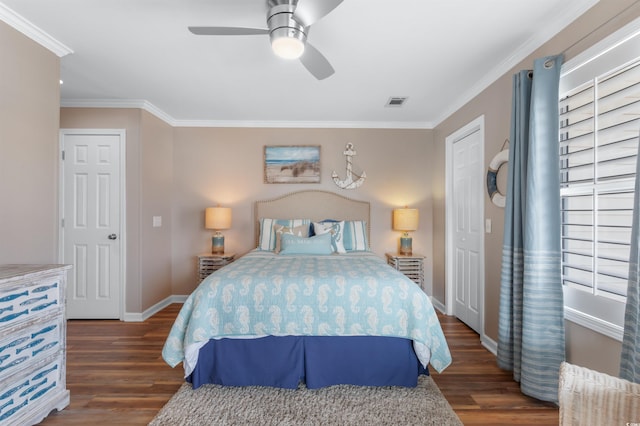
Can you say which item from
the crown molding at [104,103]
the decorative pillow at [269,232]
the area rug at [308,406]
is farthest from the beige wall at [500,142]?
the crown molding at [104,103]

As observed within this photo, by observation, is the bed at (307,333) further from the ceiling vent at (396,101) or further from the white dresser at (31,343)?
the ceiling vent at (396,101)

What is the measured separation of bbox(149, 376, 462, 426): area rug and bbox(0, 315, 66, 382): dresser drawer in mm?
789

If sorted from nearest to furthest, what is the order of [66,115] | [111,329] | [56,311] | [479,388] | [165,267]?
[56,311], [479,388], [111,329], [66,115], [165,267]

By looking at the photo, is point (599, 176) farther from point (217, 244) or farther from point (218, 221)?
point (217, 244)

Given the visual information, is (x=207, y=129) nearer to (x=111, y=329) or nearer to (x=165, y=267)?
(x=165, y=267)

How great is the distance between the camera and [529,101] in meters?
2.29

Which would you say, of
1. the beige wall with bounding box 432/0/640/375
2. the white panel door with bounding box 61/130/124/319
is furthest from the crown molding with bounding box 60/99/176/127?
the beige wall with bounding box 432/0/640/375

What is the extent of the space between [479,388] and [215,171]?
392cm

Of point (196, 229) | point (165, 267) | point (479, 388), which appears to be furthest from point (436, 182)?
point (165, 267)

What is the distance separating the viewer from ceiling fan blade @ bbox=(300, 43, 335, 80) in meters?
2.11

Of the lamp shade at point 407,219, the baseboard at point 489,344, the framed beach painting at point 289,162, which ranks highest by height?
the framed beach painting at point 289,162

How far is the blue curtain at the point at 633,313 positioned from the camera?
4.99 ft

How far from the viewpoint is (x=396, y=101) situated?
3.76 metres

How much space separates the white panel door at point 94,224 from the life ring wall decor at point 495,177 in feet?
13.2
